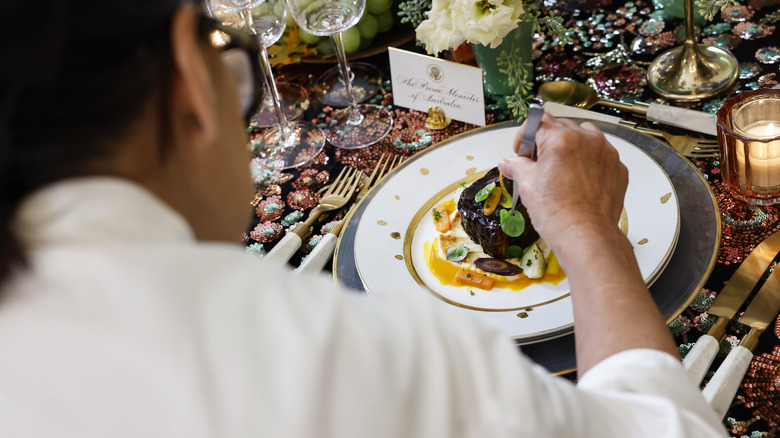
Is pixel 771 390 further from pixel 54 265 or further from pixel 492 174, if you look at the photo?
pixel 54 265

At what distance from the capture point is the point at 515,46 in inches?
63.0

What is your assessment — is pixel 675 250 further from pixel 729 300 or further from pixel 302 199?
pixel 302 199

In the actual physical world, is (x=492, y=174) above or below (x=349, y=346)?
below

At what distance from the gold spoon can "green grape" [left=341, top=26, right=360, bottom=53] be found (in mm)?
506

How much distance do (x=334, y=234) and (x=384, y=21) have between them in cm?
73

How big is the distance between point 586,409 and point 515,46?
1.04 meters

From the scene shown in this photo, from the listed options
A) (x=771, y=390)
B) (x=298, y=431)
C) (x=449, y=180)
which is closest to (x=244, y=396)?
(x=298, y=431)

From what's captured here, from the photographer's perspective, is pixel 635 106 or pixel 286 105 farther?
pixel 286 105

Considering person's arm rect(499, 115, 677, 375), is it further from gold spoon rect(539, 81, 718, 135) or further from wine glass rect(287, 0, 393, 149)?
wine glass rect(287, 0, 393, 149)

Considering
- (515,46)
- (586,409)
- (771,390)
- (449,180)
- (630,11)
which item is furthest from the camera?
(630,11)

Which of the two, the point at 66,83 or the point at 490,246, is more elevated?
the point at 66,83

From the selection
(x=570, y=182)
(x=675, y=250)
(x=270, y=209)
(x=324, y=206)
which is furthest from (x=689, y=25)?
(x=270, y=209)

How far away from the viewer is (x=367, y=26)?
191 cm

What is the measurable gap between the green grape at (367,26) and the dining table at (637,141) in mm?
49
